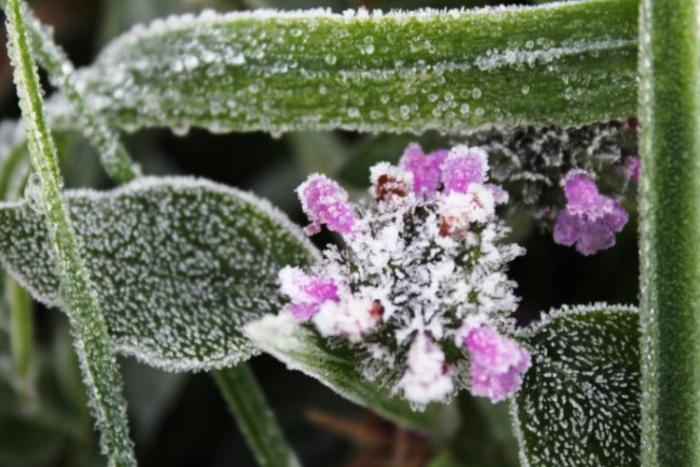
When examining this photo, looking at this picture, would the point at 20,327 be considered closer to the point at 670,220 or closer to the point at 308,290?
the point at 308,290

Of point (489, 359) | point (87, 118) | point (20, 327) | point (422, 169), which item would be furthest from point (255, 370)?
point (489, 359)

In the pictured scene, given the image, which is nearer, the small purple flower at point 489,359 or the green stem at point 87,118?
the small purple flower at point 489,359

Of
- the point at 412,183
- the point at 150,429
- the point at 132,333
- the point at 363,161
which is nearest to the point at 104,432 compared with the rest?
the point at 132,333

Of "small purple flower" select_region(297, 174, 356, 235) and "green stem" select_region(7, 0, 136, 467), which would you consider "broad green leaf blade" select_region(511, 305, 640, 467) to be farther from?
"green stem" select_region(7, 0, 136, 467)

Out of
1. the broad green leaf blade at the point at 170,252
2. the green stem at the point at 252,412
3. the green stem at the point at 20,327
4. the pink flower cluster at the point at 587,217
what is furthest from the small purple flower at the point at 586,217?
the green stem at the point at 20,327

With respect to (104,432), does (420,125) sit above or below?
above

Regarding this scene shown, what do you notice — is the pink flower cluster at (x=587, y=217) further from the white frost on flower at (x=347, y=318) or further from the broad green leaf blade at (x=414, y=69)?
the white frost on flower at (x=347, y=318)

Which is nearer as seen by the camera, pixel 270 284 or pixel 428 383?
pixel 428 383

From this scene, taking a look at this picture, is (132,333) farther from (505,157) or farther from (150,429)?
(150,429)
